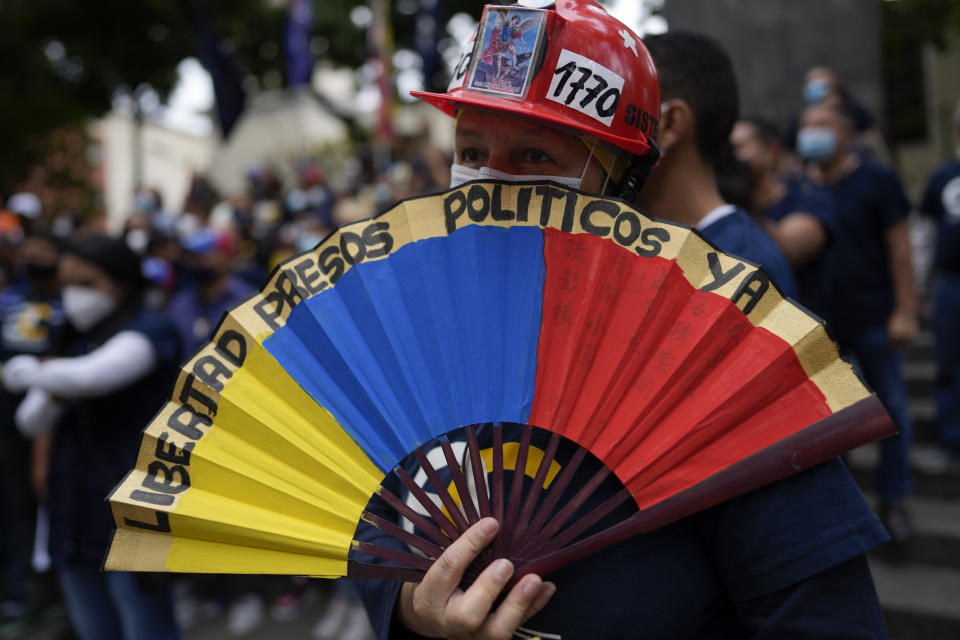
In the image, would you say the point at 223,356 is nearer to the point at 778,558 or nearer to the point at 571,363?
the point at 571,363

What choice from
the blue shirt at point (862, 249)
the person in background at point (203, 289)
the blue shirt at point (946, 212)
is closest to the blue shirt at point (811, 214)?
the blue shirt at point (862, 249)

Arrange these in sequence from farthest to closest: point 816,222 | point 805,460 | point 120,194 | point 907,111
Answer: point 120,194 → point 907,111 → point 816,222 → point 805,460

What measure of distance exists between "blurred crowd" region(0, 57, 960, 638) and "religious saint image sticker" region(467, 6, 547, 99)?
3.05ft

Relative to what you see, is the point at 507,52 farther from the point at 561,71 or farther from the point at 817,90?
the point at 817,90

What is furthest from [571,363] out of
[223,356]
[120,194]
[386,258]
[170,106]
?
[120,194]

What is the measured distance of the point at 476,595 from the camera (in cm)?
107

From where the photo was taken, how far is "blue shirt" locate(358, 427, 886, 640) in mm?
1052

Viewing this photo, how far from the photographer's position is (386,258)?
124cm

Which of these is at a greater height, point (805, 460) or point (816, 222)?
point (805, 460)

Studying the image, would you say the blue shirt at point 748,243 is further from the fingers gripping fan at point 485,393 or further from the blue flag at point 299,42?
the blue flag at point 299,42

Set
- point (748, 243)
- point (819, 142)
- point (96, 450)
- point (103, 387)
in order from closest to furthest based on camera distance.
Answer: point (748, 243) < point (103, 387) < point (96, 450) < point (819, 142)

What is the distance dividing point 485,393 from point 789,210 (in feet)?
10.5

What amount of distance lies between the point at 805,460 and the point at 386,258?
2.26 feet

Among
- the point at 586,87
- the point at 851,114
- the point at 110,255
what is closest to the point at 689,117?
the point at 586,87
